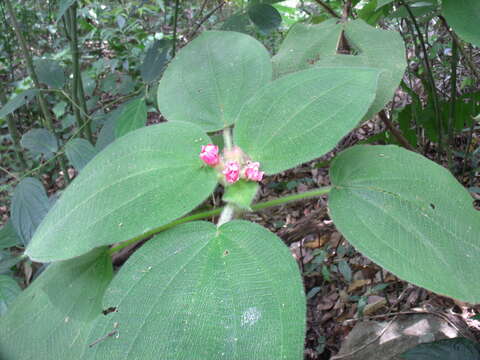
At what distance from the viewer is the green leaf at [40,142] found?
93 centimetres

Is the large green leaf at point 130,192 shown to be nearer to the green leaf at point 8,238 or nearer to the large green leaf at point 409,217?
the large green leaf at point 409,217

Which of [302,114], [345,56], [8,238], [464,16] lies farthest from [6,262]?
[464,16]

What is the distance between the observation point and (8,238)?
0.83 meters

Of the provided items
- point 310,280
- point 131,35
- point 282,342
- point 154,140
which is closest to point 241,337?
point 282,342

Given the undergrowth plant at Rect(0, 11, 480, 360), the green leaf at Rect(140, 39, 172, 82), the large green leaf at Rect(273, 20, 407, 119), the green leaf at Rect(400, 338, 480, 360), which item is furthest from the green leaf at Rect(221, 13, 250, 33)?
the green leaf at Rect(400, 338, 480, 360)

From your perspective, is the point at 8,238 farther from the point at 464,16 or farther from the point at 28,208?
the point at 464,16

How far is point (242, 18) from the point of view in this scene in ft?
3.51

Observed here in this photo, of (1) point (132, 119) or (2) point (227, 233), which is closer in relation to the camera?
(2) point (227, 233)

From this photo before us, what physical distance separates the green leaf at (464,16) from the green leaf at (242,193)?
1.40 feet

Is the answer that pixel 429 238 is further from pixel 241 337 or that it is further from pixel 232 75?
pixel 232 75

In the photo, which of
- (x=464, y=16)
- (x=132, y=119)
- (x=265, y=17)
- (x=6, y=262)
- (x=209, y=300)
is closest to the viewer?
(x=209, y=300)

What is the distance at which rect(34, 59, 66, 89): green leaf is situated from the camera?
1042 millimetres

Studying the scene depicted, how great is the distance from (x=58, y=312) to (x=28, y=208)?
13.4 inches

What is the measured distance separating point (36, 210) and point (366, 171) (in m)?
0.64
